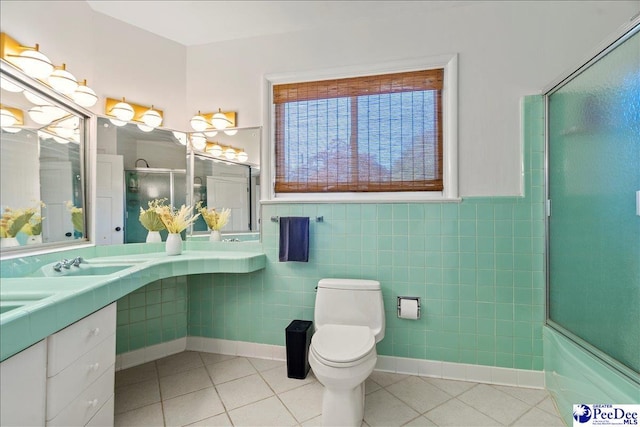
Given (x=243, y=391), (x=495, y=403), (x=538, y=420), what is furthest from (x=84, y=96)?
(x=538, y=420)

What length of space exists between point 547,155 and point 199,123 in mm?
2502

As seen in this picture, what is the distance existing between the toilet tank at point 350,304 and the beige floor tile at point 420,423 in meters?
0.50

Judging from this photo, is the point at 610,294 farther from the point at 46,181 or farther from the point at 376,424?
the point at 46,181

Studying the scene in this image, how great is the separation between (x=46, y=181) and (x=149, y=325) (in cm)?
122

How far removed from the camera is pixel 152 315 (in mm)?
2205

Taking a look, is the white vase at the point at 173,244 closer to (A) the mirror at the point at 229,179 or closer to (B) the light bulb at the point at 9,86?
(A) the mirror at the point at 229,179

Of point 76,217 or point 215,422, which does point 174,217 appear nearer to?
point 76,217

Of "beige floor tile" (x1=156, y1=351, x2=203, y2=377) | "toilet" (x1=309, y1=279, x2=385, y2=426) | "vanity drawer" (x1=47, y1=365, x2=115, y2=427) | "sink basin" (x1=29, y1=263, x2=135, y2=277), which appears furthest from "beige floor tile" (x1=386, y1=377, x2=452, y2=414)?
"sink basin" (x1=29, y1=263, x2=135, y2=277)

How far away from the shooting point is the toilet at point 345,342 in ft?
4.64

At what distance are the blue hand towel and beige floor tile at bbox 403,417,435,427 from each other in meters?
1.12

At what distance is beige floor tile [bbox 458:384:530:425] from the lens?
1585 mm

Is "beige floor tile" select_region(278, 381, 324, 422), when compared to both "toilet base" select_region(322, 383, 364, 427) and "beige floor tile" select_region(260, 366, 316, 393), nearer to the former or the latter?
"beige floor tile" select_region(260, 366, 316, 393)

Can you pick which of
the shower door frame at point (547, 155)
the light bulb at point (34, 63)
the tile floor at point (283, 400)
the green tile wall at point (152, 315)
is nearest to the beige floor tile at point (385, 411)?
the tile floor at point (283, 400)

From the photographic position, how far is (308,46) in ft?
7.09
